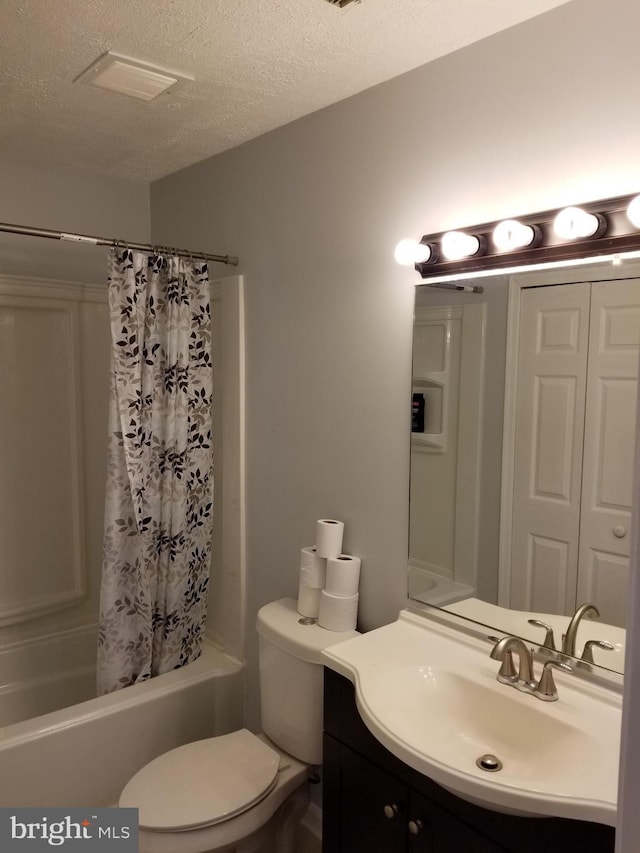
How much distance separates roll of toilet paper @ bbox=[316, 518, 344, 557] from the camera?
6.93 ft

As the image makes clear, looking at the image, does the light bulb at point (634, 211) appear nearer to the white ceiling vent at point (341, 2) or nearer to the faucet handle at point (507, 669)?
the white ceiling vent at point (341, 2)

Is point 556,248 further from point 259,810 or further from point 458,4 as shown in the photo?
point 259,810

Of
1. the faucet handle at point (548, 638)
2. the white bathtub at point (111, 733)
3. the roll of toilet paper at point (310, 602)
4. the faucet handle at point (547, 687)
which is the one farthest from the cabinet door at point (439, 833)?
the white bathtub at point (111, 733)

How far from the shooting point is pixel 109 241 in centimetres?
228

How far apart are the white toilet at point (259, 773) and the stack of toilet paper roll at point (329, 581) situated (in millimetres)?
42

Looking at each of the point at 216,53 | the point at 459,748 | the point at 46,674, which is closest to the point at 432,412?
the point at 459,748

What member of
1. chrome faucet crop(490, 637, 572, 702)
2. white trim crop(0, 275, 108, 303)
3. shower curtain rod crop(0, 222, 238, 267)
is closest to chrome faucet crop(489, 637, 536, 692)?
chrome faucet crop(490, 637, 572, 702)

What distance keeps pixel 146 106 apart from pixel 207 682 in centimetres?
206

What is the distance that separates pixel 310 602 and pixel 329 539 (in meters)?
0.23

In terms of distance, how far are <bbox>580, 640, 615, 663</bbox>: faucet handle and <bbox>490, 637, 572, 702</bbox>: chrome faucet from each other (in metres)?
0.05

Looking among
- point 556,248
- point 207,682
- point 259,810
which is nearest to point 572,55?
point 556,248

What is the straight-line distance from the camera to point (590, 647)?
1.54 metres

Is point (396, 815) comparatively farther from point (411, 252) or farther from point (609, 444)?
point (411, 252)

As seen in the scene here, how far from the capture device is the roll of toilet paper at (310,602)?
2.16 metres
